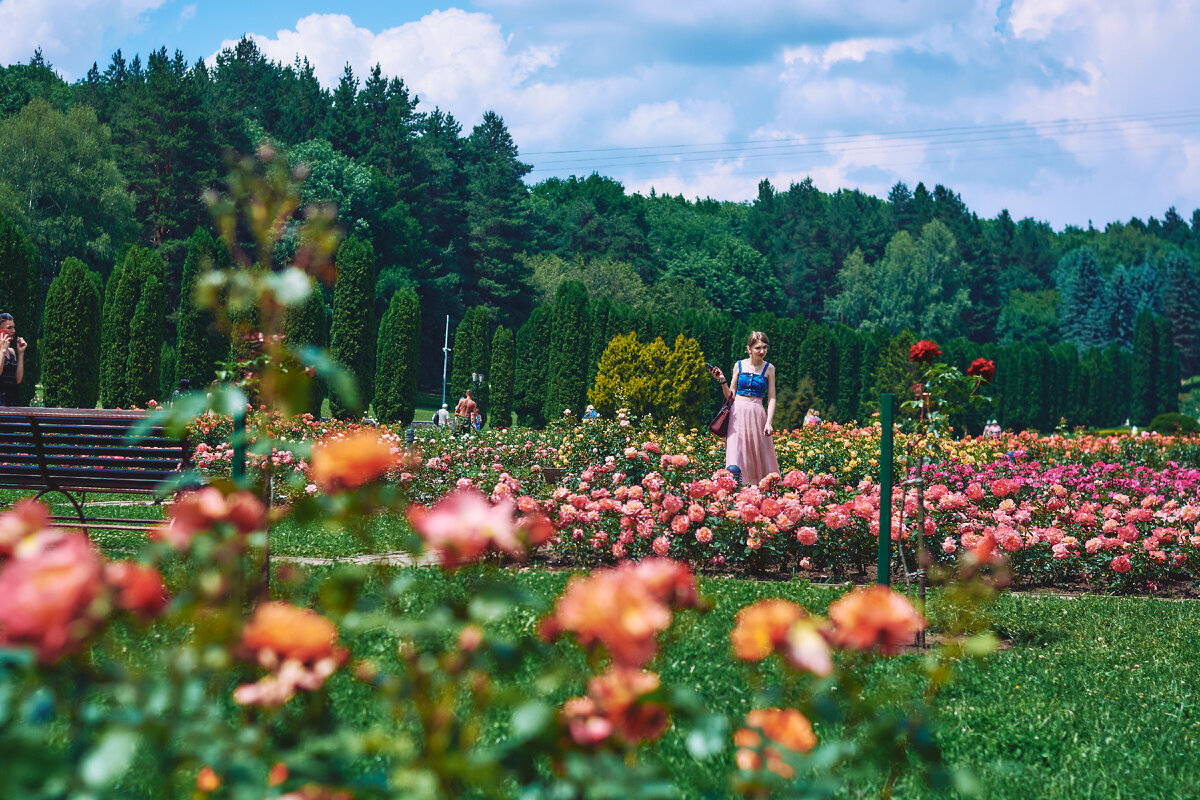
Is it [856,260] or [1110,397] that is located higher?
[856,260]

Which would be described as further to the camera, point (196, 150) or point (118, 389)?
point (196, 150)

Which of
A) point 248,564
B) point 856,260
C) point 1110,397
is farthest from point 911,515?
point 856,260

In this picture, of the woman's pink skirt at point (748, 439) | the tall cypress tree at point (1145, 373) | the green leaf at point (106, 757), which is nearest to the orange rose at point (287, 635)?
the green leaf at point (106, 757)

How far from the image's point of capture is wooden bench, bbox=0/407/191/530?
16.8 ft

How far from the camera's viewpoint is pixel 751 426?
852 centimetres

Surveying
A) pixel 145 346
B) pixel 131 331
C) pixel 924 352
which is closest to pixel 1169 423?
pixel 145 346

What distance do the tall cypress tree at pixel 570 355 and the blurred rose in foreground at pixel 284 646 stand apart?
1144 inches

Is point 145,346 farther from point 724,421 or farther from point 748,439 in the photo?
point 748,439

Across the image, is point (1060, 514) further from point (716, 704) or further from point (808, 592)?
point (716, 704)

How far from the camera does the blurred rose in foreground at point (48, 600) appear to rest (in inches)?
38.6

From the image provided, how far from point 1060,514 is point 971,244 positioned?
2573 inches

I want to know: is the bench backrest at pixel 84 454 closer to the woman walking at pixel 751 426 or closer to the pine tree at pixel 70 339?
the woman walking at pixel 751 426

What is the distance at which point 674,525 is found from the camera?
19.6ft

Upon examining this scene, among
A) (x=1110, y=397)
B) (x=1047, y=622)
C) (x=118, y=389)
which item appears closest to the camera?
(x=1047, y=622)
